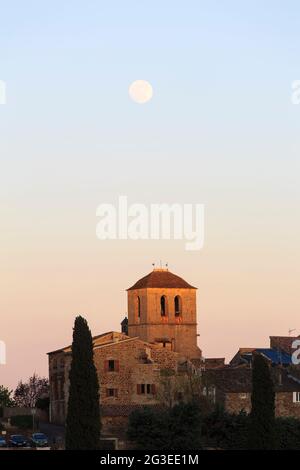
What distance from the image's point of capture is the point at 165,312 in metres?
108

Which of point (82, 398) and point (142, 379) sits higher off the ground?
point (142, 379)

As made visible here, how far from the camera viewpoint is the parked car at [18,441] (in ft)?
252

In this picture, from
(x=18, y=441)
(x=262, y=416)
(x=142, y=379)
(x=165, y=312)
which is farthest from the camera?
(x=165, y=312)

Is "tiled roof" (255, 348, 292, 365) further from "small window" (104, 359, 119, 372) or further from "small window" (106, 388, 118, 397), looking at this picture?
"small window" (106, 388, 118, 397)

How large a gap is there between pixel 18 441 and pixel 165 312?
3182 centimetres

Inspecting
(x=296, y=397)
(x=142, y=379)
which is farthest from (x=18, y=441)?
(x=296, y=397)

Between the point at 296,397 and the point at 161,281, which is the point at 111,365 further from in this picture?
the point at 161,281

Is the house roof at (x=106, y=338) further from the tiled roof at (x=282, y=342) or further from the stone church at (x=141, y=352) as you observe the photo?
the tiled roof at (x=282, y=342)

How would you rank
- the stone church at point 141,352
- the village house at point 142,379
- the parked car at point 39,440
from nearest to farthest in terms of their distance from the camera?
1. the parked car at point 39,440
2. the village house at point 142,379
3. the stone church at point 141,352

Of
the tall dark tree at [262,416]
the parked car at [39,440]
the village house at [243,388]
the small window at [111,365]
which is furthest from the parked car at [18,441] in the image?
the tall dark tree at [262,416]

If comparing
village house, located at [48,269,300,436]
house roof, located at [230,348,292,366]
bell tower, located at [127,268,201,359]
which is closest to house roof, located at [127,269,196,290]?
bell tower, located at [127,268,201,359]

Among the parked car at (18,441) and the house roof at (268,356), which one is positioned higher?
the house roof at (268,356)
